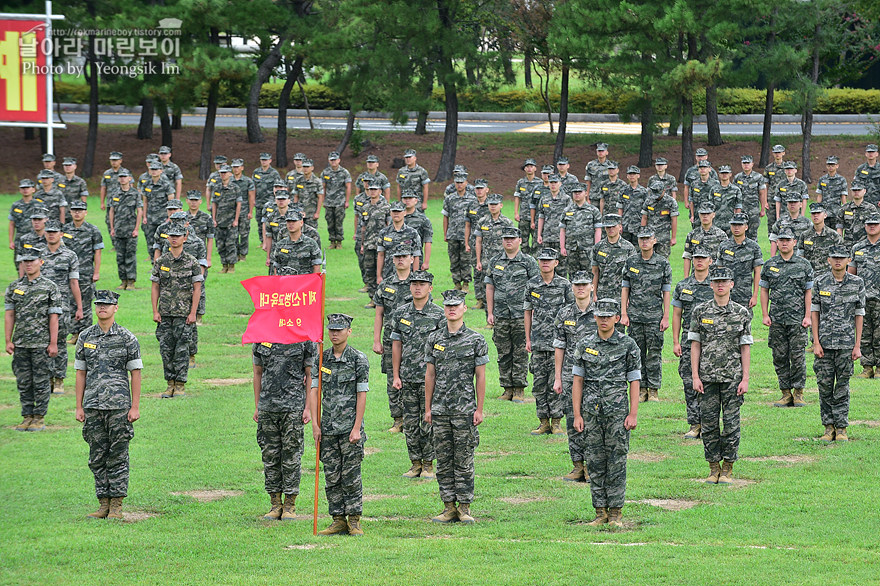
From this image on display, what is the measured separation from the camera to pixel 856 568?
10172mm

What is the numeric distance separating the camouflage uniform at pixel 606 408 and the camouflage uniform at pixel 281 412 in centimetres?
286

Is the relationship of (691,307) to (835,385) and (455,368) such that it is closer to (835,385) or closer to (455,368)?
(835,385)

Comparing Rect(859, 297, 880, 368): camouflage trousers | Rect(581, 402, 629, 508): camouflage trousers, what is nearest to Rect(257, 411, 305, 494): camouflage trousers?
Rect(581, 402, 629, 508): camouflage trousers

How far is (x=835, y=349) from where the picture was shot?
49.4ft

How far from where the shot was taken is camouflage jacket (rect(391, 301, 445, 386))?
13680 mm

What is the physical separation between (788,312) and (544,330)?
3.88 m

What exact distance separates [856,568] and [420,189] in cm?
1858

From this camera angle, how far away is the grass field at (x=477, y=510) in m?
10.4

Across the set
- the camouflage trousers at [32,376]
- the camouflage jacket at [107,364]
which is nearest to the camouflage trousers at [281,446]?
the camouflage jacket at [107,364]

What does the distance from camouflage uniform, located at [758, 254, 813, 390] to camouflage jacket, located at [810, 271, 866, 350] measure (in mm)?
738

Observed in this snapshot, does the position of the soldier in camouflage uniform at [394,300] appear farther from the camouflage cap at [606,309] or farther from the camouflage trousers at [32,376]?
the camouflage trousers at [32,376]

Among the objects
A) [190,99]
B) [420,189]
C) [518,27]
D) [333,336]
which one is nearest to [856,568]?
[333,336]

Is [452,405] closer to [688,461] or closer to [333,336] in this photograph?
[333,336]

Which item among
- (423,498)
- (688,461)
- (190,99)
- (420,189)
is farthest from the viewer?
(190,99)
